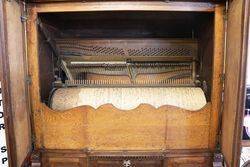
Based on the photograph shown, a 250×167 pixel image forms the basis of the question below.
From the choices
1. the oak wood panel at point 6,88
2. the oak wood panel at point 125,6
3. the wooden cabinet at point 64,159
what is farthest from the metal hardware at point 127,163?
the oak wood panel at point 125,6

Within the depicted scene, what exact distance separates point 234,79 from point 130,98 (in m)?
0.71

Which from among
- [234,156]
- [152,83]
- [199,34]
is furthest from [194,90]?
[234,156]

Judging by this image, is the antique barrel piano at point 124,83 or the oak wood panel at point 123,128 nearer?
the antique barrel piano at point 124,83

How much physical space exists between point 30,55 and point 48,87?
320mm

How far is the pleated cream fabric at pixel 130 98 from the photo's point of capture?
1.65m

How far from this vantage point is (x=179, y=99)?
167cm

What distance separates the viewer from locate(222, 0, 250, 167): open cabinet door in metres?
1.16

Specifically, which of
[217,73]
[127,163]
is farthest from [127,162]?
[217,73]

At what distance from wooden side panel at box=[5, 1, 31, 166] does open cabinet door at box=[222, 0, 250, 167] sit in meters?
1.19

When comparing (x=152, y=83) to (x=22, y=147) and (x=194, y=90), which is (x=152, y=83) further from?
(x=22, y=147)

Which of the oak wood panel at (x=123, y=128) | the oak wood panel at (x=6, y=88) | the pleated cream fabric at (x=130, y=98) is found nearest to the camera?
the oak wood panel at (x=6, y=88)

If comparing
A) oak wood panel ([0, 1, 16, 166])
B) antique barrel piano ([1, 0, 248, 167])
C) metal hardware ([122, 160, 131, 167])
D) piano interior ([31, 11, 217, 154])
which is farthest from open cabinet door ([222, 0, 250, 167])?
oak wood panel ([0, 1, 16, 166])

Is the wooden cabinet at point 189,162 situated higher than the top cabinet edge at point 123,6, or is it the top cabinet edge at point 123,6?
the top cabinet edge at point 123,6

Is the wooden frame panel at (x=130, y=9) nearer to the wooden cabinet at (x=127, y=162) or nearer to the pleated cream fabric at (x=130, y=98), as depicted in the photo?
the pleated cream fabric at (x=130, y=98)
